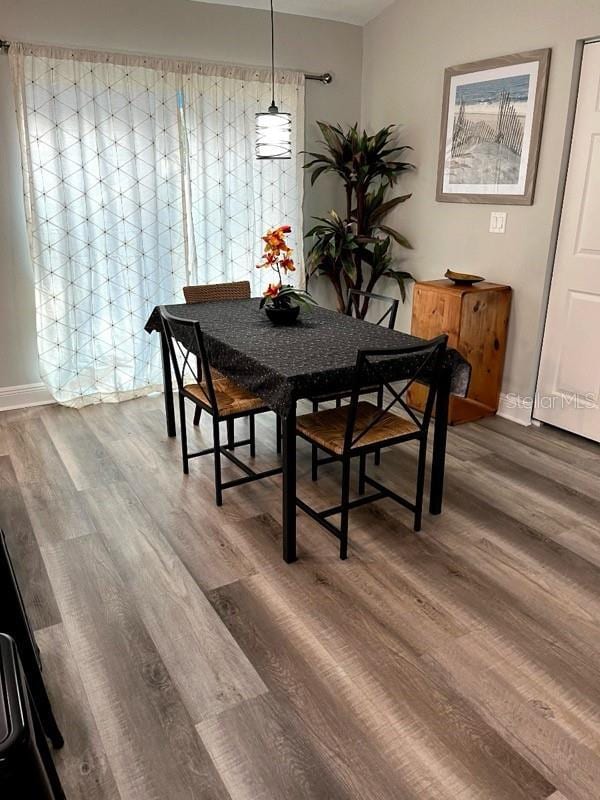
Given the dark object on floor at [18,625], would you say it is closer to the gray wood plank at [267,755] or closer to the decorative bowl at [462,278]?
the gray wood plank at [267,755]

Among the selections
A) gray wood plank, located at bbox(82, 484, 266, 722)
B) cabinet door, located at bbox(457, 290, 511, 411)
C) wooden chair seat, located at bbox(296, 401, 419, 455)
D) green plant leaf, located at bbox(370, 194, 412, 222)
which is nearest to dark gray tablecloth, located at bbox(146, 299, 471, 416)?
wooden chair seat, located at bbox(296, 401, 419, 455)

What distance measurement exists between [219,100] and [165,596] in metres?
3.25

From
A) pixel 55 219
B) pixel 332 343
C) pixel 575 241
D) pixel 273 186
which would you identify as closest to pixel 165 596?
pixel 332 343

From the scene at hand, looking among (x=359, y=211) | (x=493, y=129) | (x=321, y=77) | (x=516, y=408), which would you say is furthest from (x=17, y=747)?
(x=321, y=77)

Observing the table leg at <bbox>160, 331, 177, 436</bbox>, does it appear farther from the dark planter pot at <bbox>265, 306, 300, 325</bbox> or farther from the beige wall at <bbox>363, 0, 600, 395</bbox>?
the beige wall at <bbox>363, 0, 600, 395</bbox>

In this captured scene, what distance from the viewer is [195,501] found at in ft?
9.73

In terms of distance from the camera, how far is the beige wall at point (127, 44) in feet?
11.9

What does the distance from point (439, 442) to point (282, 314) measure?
983 millimetres

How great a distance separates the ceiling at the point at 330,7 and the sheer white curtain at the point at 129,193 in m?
0.41

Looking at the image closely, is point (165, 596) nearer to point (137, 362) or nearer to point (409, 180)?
point (137, 362)

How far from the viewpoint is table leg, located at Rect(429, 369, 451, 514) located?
271cm

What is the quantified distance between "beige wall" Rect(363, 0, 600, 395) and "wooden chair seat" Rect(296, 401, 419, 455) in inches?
63.0

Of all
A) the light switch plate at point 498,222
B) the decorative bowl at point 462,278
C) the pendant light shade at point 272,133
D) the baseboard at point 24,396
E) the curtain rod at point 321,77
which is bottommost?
the baseboard at point 24,396

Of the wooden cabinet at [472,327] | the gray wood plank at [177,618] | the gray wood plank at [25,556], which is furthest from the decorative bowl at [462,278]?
the gray wood plank at [25,556]
